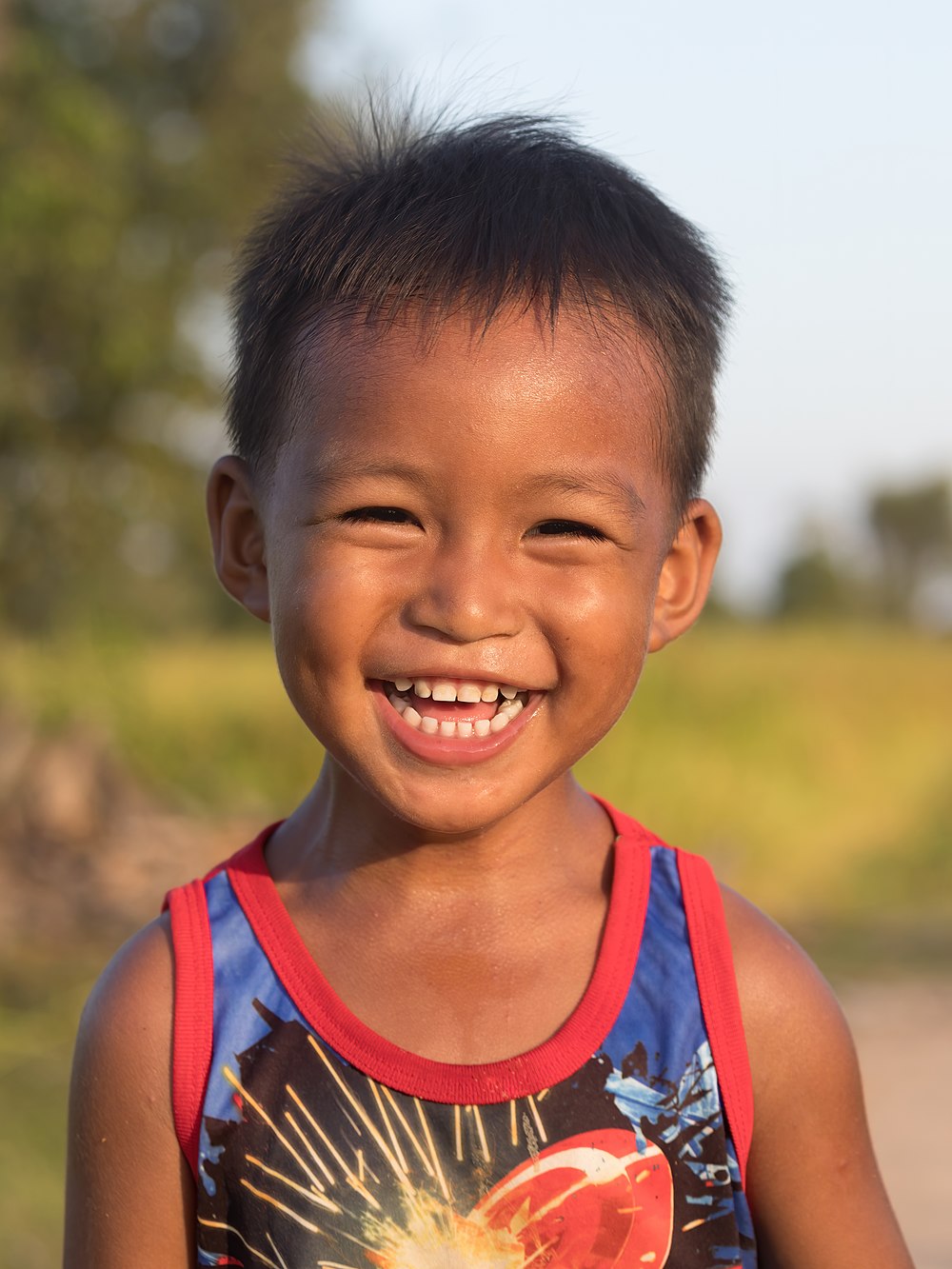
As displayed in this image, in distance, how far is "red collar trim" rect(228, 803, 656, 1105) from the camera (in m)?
1.41

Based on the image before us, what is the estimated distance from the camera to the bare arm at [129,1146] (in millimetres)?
1429

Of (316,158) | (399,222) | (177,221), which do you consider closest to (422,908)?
(399,222)

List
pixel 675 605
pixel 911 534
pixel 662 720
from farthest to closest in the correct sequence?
pixel 911 534, pixel 662 720, pixel 675 605

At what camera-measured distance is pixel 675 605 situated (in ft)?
5.27

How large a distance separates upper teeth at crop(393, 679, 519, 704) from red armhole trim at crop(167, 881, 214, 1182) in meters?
0.35

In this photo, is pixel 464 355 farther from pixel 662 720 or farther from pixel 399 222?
pixel 662 720

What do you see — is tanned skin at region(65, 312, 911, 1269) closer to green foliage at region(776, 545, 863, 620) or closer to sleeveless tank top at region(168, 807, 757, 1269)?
sleeveless tank top at region(168, 807, 757, 1269)

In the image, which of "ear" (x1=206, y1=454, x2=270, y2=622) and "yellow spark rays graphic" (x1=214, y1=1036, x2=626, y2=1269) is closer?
"yellow spark rays graphic" (x1=214, y1=1036, x2=626, y2=1269)

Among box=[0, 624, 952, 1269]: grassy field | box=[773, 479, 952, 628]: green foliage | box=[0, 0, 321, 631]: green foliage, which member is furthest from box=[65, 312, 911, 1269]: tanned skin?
box=[773, 479, 952, 628]: green foliage

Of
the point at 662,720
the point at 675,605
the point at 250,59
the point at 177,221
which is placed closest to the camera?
the point at 675,605

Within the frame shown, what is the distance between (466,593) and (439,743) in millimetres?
163

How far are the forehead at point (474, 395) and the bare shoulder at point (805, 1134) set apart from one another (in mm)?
559

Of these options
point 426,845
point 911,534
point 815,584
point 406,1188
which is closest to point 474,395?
point 426,845

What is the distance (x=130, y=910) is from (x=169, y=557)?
203cm
